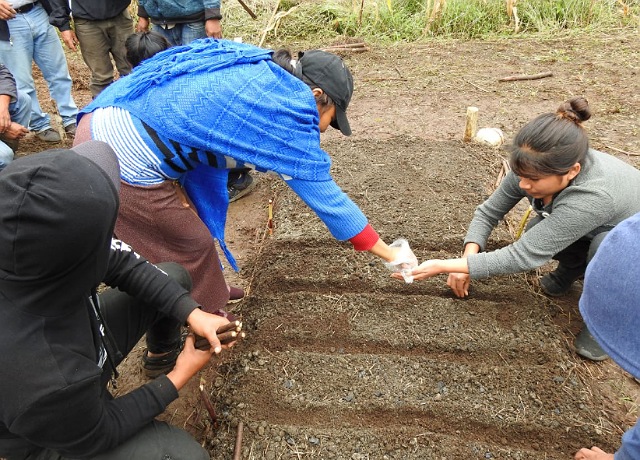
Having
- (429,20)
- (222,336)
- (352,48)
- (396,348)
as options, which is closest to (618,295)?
(222,336)

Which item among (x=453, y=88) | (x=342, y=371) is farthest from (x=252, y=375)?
(x=453, y=88)

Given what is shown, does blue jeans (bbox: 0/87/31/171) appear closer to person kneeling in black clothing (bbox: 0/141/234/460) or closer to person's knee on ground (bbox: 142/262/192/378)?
person's knee on ground (bbox: 142/262/192/378)

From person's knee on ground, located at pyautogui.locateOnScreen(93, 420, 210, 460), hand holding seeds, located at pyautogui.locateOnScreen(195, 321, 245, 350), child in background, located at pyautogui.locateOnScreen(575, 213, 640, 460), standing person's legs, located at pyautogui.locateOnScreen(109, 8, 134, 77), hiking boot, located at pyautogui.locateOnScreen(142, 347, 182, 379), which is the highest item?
child in background, located at pyautogui.locateOnScreen(575, 213, 640, 460)

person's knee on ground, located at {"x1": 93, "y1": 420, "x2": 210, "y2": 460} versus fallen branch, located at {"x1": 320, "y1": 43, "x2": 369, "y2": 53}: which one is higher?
person's knee on ground, located at {"x1": 93, "y1": 420, "x2": 210, "y2": 460}

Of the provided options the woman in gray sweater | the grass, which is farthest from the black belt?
the woman in gray sweater

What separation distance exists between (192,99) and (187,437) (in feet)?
3.81

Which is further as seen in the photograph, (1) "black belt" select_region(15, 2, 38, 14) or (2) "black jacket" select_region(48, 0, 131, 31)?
(2) "black jacket" select_region(48, 0, 131, 31)

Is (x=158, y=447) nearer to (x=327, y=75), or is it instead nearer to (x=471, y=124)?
(x=327, y=75)

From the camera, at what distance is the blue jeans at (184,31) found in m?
3.93

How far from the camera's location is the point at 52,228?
1.05 m

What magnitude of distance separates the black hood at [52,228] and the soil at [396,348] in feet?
3.41

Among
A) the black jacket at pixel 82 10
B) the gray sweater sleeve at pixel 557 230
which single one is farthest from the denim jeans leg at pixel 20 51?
the gray sweater sleeve at pixel 557 230

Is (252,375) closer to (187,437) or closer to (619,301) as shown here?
(187,437)

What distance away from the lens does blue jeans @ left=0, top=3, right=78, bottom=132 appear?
381cm
